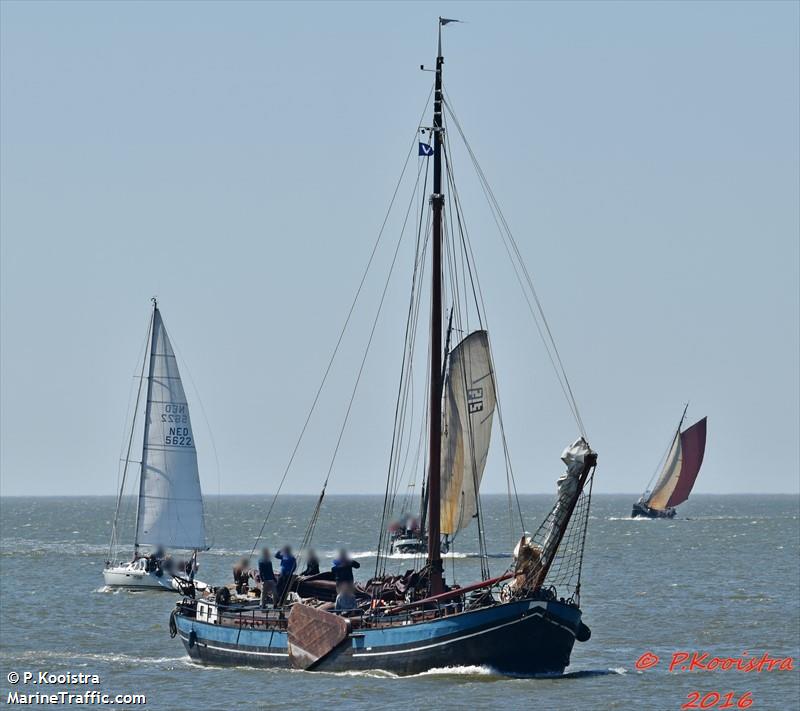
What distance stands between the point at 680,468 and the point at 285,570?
12867 cm

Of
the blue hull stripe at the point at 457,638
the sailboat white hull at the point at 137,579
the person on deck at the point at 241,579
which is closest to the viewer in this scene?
the blue hull stripe at the point at 457,638

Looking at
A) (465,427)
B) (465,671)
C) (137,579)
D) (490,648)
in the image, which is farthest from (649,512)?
(490,648)

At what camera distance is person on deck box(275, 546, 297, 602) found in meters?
46.6

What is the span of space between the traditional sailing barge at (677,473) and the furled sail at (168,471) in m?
93.4

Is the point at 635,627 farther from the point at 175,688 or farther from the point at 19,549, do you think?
the point at 19,549

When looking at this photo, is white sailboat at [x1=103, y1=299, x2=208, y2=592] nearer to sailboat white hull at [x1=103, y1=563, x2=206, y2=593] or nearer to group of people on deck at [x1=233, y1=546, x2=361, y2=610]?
sailboat white hull at [x1=103, y1=563, x2=206, y2=593]

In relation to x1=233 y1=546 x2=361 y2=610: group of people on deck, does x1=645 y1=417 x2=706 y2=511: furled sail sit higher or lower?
higher

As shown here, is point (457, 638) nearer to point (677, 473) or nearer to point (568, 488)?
point (568, 488)

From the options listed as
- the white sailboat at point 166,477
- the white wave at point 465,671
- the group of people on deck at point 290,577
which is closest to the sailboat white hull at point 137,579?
the white sailboat at point 166,477

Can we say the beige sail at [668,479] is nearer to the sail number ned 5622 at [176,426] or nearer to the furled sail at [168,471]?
the sail number ned 5622 at [176,426]

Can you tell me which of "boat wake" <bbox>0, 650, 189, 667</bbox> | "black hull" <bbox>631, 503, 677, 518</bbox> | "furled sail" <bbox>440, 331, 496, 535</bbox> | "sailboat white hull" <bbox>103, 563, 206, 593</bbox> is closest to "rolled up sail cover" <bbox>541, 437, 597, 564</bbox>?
"furled sail" <bbox>440, 331, 496, 535</bbox>

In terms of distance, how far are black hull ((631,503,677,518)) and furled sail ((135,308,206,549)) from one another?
354 feet

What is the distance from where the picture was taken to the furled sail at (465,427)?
2238 inches

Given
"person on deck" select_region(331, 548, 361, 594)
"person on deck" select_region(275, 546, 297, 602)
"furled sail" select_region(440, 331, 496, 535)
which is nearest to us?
"person on deck" select_region(331, 548, 361, 594)
